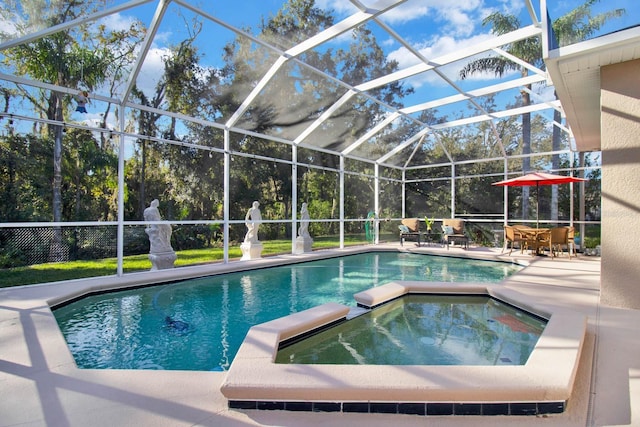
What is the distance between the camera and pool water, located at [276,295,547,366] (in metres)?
3.35

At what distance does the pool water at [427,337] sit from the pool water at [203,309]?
0.82 m

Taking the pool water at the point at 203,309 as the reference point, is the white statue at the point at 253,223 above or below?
above

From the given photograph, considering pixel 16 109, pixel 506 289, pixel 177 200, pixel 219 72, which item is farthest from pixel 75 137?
pixel 506 289

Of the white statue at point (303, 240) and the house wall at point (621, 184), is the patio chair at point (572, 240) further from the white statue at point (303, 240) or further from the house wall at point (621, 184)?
the white statue at point (303, 240)

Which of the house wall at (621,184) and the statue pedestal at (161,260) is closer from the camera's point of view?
the house wall at (621,184)

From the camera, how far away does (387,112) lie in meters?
9.66

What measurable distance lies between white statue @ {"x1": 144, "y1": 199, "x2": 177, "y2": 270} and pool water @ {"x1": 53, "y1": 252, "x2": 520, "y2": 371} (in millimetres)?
1002

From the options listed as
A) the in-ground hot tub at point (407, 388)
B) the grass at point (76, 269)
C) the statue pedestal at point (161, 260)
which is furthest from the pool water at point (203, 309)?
the grass at point (76, 269)

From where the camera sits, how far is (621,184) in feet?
14.1

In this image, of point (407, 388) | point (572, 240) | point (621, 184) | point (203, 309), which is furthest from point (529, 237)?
point (407, 388)

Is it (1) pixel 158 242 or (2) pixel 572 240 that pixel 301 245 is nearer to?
(1) pixel 158 242

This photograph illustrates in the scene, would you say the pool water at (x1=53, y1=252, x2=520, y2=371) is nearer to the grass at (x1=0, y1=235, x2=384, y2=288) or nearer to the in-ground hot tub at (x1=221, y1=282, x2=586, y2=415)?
the in-ground hot tub at (x1=221, y1=282, x2=586, y2=415)

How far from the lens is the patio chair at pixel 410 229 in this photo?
12766 mm

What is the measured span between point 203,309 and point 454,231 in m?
9.58
